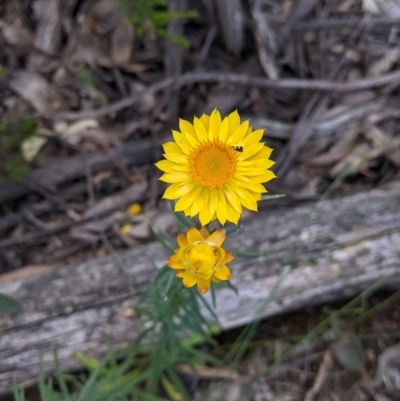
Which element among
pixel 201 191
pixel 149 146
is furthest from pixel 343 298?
pixel 149 146

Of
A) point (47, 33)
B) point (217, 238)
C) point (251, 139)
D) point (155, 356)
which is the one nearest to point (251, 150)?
point (251, 139)

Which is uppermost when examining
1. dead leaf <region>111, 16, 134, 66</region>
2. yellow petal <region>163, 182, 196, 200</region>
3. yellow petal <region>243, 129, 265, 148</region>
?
dead leaf <region>111, 16, 134, 66</region>

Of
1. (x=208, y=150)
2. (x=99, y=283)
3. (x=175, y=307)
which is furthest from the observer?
A: (x=99, y=283)

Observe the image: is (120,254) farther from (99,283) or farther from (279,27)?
(279,27)

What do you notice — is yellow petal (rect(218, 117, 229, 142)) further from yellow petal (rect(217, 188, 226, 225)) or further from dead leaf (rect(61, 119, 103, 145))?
dead leaf (rect(61, 119, 103, 145))

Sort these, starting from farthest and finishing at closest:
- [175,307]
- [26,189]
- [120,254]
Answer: [26,189], [120,254], [175,307]

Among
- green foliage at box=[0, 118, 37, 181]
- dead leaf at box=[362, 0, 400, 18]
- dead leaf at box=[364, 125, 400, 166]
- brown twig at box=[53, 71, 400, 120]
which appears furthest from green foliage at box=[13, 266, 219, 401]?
dead leaf at box=[362, 0, 400, 18]

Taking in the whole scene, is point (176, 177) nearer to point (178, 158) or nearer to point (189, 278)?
point (178, 158)
